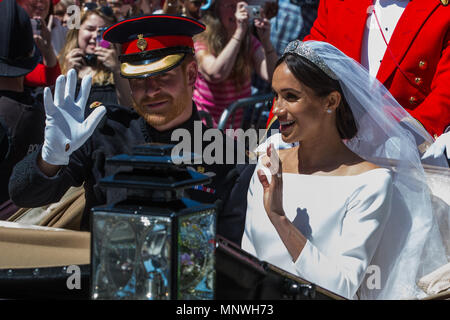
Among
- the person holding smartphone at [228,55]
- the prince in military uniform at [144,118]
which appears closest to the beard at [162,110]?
the prince in military uniform at [144,118]

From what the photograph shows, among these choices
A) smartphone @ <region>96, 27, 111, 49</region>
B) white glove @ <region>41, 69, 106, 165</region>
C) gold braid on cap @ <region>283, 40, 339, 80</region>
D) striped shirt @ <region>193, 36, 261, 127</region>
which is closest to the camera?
white glove @ <region>41, 69, 106, 165</region>

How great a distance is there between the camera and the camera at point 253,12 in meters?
5.04

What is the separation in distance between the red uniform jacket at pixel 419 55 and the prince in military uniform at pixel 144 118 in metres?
0.85

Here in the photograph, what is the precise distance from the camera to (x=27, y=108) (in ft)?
12.3

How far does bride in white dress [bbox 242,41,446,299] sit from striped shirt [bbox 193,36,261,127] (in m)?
2.49

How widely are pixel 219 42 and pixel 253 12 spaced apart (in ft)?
0.99

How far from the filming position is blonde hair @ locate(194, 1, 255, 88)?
510 cm

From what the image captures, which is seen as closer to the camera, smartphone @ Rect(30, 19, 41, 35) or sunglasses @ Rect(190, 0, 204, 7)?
smartphone @ Rect(30, 19, 41, 35)

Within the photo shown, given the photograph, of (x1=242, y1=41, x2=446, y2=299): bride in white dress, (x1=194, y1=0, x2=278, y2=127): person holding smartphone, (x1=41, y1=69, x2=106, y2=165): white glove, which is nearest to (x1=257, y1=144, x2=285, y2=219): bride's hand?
(x1=242, y1=41, x2=446, y2=299): bride in white dress

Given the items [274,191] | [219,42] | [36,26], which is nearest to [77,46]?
[36,26]

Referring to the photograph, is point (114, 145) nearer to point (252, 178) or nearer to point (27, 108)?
point (252, 178)

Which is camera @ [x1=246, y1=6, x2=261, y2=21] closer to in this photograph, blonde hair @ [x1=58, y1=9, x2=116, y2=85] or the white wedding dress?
blonde hair @ [x1=58, y1=9, x2=116, y2=85]

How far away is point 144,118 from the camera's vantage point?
2.94 metres
